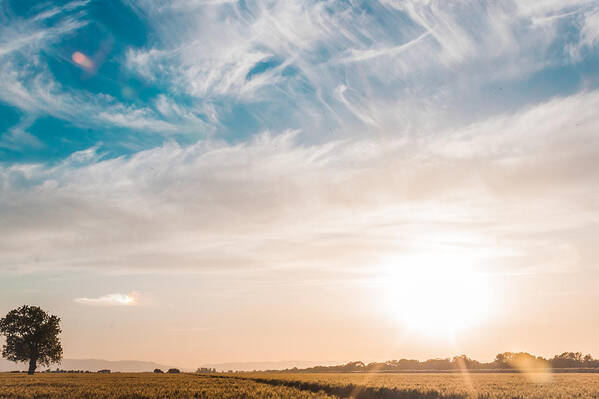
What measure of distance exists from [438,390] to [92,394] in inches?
892

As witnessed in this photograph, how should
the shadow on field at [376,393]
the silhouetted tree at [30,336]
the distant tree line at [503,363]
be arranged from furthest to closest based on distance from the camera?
the distant tree line at [503,363] → the silhouetted tree at [30,336] → the shadow on field at [376,393]

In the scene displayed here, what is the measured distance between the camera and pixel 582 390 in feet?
94.3

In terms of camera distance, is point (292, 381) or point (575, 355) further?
point (575, 355)

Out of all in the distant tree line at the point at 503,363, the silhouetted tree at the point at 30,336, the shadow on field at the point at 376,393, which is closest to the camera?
the shadow on field at the point at 376,393

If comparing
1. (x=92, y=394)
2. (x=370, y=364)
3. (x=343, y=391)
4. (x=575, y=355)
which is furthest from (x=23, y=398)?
(x=370, y=364)

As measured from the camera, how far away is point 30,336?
234 ft

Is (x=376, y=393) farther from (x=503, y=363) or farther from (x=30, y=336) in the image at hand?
(x=503, y=363)

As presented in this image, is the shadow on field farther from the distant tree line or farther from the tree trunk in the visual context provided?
the distant tree line

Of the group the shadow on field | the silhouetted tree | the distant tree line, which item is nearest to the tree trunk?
the silhouetted tree

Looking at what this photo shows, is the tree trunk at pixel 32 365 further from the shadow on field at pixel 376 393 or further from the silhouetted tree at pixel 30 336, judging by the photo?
the shadow on field at pixel 376 393

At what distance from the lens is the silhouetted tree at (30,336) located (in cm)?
7100

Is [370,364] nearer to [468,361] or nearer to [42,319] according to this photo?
[468,361]

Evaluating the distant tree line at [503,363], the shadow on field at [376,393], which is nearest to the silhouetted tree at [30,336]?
the shadow on field at [376,393]

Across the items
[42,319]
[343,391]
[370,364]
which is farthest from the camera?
[370,364]
